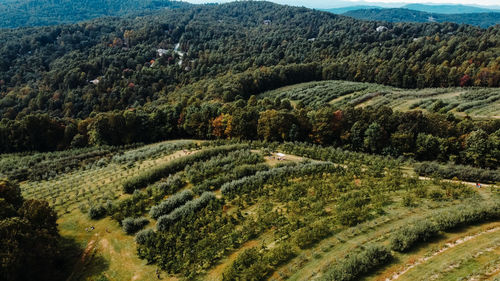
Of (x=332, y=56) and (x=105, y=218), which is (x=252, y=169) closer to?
(x=105, y=218)

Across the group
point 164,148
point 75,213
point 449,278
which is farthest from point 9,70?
point 449,278

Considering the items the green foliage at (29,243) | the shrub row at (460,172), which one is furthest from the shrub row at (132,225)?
the shrub row at (460,172)

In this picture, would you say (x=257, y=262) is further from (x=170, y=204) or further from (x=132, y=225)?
(x=132, y=225)

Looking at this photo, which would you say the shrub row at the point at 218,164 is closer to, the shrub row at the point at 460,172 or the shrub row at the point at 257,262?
the shrub row at the point at 257,262

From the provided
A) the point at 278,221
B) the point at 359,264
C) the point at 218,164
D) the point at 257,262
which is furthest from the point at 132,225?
the point at 359,264

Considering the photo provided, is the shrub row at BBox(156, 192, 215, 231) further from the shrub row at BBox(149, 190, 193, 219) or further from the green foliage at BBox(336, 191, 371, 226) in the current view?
the green foliage at BBox(336, 191, 371, 226)
